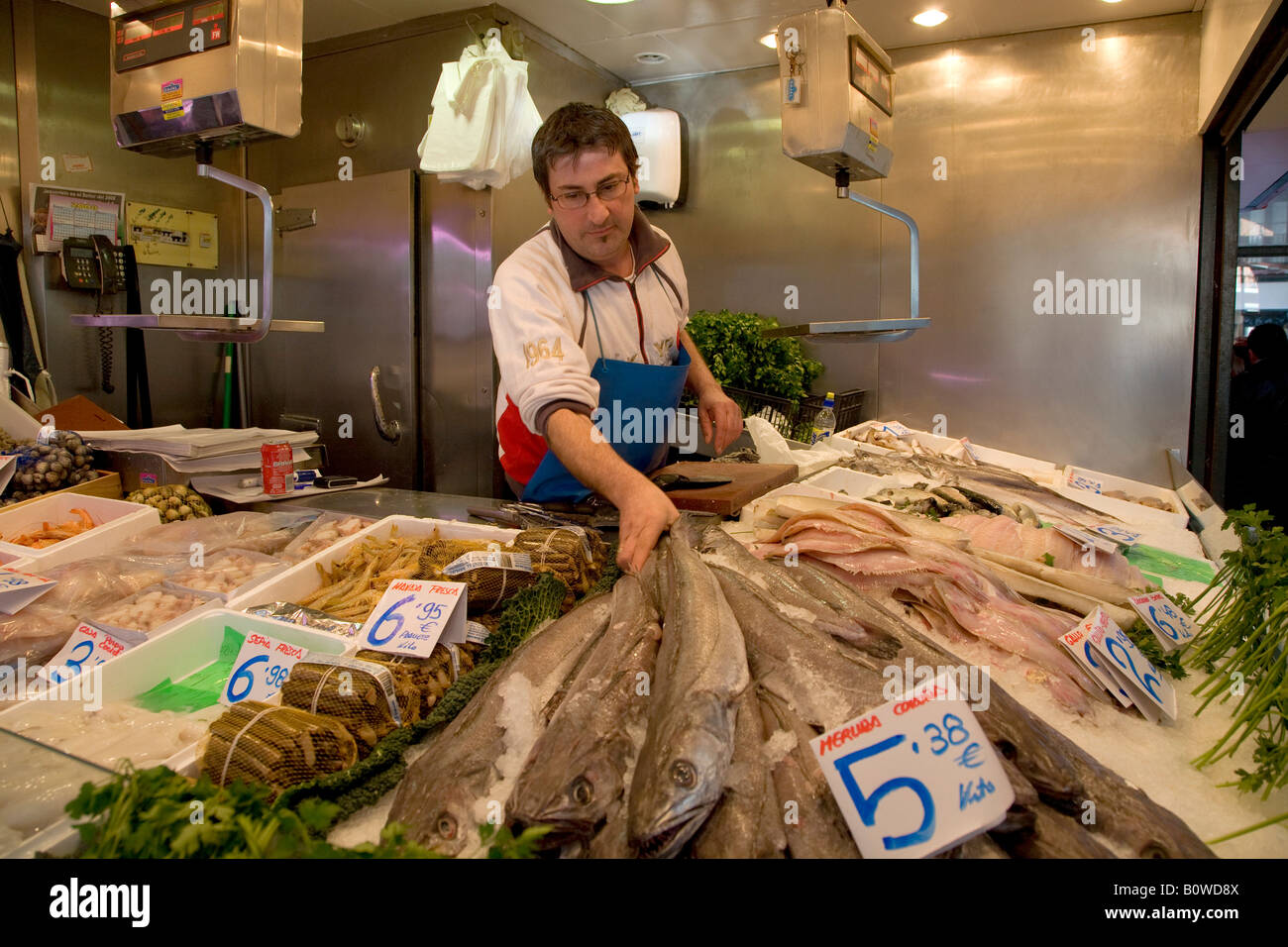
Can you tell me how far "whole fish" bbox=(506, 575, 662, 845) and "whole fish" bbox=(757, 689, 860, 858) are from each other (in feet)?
0.77

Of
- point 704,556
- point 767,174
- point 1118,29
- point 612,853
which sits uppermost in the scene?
point 1118,29

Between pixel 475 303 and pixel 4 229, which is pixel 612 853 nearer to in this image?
pixel 475 303

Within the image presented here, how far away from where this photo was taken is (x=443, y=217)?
5.34 meters

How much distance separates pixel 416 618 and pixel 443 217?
4177 millimetres

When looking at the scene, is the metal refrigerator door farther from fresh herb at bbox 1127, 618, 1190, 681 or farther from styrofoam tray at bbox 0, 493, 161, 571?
fresh herb at bbox 1127, 618, 1190, 681

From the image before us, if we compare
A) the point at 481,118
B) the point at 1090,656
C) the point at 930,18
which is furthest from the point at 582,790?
the point at 930,18

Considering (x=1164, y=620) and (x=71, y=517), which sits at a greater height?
(x=71, y=517)

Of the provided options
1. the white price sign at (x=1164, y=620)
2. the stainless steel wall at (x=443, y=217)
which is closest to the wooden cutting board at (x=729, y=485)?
the white price sign at (x=1164, y=620)

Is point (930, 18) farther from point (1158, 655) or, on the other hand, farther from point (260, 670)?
point (260, 670)

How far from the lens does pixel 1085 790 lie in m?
1.26

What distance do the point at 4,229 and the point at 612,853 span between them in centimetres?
571

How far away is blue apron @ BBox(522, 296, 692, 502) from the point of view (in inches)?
119

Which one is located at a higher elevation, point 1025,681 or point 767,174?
point 767,174

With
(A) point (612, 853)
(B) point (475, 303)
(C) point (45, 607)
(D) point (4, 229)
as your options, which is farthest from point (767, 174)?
(A) point (612, 853)
